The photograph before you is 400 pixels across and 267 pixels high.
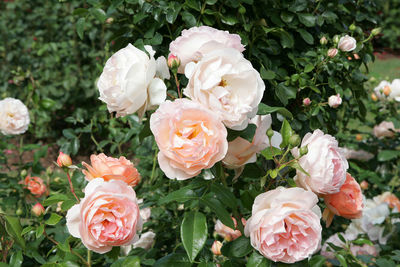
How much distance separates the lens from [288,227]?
76 centimetres

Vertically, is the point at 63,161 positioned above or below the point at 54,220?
above

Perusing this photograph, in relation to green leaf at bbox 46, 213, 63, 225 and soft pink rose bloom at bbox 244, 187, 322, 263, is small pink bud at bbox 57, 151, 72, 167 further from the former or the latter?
soft pink rose bloom at bbox 244, 187, 322, 263

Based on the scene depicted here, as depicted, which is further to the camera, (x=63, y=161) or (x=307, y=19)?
(x=307, y=19)

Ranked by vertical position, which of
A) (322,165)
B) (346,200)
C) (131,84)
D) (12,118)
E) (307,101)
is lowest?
(12,118)

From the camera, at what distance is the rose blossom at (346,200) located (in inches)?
35.6

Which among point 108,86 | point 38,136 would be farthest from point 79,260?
point 38,136

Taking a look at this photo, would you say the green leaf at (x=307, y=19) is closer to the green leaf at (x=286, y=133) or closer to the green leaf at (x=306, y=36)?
the green leaf at (x=306, y=36)

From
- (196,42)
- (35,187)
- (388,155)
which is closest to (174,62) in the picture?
(196,42)

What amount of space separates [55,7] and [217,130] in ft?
13.0

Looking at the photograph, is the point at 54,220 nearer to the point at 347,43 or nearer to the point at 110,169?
the point at 110,169

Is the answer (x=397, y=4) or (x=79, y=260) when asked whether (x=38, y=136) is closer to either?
(x=79, y=260)

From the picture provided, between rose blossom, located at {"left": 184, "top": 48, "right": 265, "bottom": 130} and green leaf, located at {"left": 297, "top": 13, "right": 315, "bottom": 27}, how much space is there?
653 millimetres

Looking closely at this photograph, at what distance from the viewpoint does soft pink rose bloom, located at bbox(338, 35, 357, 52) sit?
4.27 ft

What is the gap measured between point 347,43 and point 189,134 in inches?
30.5
